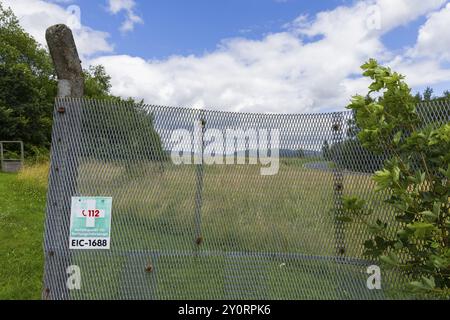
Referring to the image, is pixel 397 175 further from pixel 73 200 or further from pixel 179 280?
pixel 73 200

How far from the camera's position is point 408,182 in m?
2.94

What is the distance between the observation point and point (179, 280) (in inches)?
142

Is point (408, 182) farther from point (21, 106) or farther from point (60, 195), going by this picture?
point (21, 106)

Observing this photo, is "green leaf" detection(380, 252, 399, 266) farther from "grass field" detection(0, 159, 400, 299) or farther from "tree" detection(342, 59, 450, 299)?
"grass field" detection(0, 159, 400, 299)

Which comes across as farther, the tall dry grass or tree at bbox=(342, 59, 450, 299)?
the tall dry grass

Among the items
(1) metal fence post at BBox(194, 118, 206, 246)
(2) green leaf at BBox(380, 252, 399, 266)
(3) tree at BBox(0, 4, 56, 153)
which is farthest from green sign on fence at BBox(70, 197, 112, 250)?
(3) tree at BBox(0, 4, 56, 153)

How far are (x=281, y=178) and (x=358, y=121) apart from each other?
84 centimetres

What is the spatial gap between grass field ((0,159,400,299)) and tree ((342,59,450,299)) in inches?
17.7

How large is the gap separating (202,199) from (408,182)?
1.71 meters

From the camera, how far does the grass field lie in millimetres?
3570

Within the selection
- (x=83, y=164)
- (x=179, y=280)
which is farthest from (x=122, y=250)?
(x=83, y=164)

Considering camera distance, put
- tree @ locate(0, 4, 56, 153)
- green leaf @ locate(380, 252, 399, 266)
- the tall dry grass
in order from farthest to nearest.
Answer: tree @ locate(0, 4, 56, 153) < the tall dry grass < green leaf @ locate(380, 252, 399, 266)

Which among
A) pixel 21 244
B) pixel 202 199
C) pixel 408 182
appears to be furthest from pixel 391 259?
pixel 21 244

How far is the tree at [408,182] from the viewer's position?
9.39 ft
